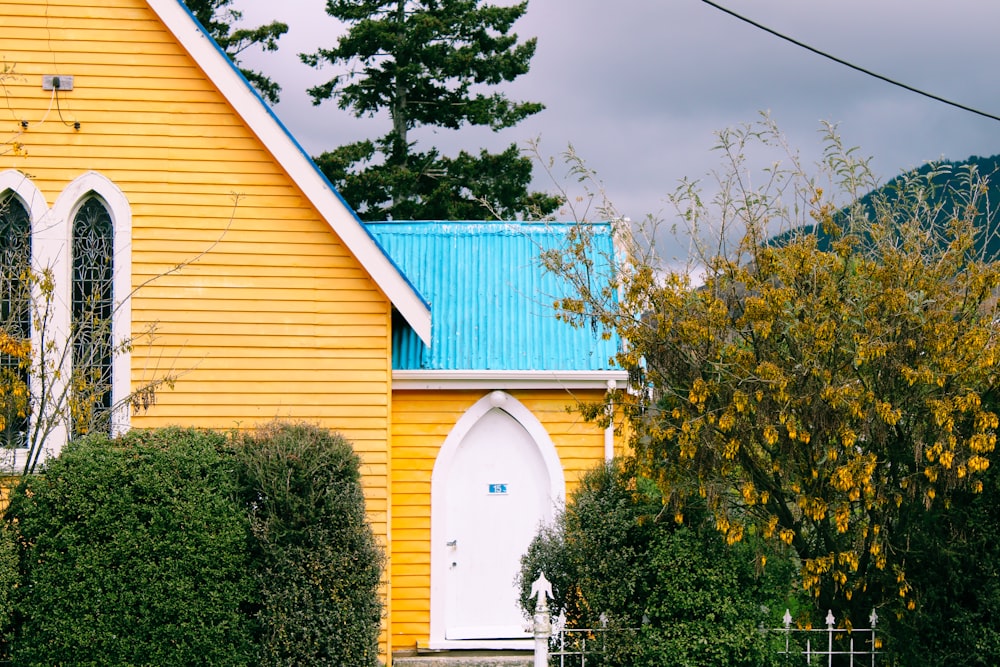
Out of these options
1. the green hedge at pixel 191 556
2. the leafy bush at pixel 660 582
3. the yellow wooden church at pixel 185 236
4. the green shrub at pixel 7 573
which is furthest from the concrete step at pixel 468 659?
the green shrub at pixel 7 573

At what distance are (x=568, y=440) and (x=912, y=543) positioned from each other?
15.8 ft

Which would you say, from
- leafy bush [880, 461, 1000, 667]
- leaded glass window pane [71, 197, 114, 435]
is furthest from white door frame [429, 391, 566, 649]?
leafy bush [880, 461, 1000, 667]

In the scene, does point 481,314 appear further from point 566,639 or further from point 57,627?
point 57,627

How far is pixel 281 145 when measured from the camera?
11477mm

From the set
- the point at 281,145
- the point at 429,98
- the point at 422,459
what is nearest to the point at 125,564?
the point at 422,459

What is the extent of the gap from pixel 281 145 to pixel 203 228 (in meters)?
1.31

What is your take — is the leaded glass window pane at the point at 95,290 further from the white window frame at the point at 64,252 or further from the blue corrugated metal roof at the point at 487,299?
the blue corrugated metal roof at the point at 487,299

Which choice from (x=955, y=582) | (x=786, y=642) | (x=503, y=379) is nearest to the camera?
(x=955, y=582)

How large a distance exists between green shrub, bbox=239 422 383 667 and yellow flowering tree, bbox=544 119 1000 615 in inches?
114

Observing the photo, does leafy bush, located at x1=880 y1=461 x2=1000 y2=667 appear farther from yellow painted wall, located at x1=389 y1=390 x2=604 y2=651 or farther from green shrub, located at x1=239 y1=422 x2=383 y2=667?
green shrub, located at x1=239 y1=422 x2=383 y2=667

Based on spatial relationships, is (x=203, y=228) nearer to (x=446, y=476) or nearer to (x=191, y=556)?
(x=191, y=556)

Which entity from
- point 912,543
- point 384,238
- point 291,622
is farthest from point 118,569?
point 912,543

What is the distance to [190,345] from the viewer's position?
11.7 meters

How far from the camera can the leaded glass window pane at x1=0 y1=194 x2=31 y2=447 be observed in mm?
10531
